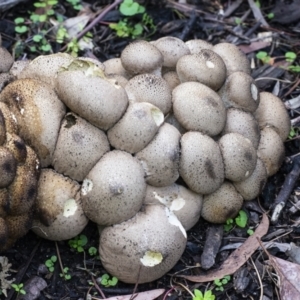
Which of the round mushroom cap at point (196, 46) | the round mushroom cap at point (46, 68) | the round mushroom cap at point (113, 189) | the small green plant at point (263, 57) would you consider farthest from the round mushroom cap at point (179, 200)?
A: the small green plant at point (263, 57)

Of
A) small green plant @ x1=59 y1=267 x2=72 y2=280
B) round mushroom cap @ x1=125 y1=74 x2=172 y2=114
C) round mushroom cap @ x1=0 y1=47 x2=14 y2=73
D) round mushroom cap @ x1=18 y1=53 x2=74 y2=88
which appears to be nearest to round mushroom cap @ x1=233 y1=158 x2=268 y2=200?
round mushroom cap @ x1=125 y1=74 x2=172 y2=114

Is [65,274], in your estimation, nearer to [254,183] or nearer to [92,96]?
[92,96]

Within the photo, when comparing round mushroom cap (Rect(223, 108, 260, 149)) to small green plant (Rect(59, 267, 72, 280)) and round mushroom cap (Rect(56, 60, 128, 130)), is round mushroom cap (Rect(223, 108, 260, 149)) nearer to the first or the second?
round mushroom cap (Rect(56, 60, 128, 130))

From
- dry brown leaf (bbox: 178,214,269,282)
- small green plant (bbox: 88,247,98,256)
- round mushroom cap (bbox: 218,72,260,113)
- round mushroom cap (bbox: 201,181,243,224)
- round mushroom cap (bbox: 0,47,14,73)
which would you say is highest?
round mushroom cap (bbox: 0,47,14,73)

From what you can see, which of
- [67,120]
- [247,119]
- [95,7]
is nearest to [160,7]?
Result: [95,7]

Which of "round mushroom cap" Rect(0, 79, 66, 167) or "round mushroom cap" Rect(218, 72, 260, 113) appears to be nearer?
"round mushroom cap" Rect(0, 79, 66, 167)

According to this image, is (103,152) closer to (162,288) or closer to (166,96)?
(166,96)
